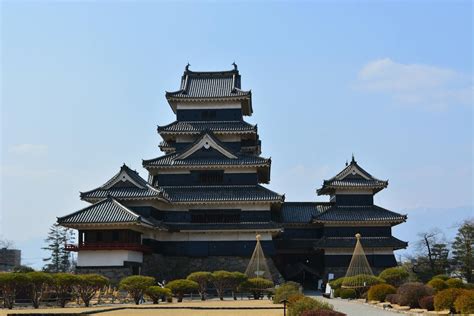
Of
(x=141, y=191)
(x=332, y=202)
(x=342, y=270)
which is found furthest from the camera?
(x=332, y=202)

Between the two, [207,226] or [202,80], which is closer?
[207,226]

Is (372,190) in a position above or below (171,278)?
above

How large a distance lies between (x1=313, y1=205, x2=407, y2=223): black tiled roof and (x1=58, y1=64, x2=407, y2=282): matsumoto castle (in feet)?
0.28

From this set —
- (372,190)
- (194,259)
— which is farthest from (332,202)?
(194,259)

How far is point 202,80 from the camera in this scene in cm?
6222

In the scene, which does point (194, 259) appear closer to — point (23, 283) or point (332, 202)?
point (332, 202)

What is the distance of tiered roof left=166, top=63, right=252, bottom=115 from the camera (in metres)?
58.8

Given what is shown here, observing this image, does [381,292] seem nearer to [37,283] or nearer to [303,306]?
[303,306]

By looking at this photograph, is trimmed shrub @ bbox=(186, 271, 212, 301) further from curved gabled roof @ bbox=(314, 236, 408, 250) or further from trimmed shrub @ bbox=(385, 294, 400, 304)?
curved gabled roof @ bbox=(314, 236, 408, 250)

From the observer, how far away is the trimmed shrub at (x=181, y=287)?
4169cm

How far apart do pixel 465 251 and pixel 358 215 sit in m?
13.8

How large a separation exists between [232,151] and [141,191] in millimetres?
8835

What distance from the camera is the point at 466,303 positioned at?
24328 mm

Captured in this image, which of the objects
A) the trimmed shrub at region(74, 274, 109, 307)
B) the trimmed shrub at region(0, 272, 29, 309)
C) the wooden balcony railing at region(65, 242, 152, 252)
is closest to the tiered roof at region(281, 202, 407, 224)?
the wooden balcony railing at region(65, 242, 152, 252)
